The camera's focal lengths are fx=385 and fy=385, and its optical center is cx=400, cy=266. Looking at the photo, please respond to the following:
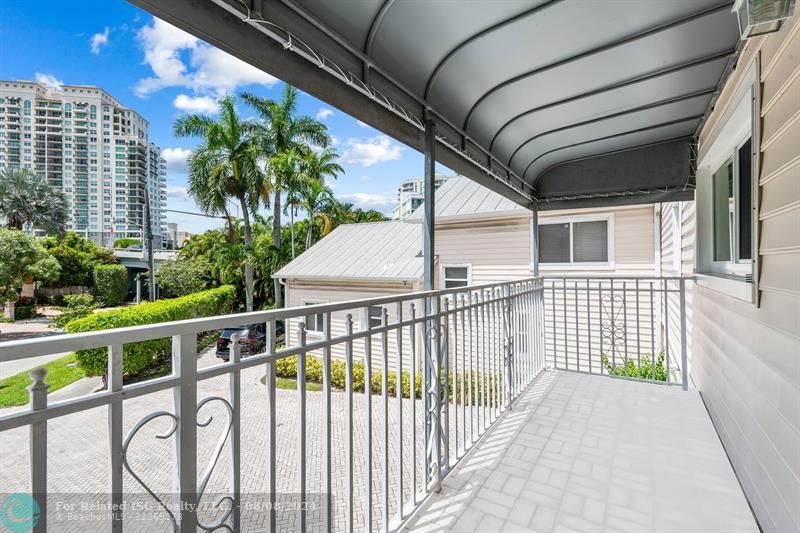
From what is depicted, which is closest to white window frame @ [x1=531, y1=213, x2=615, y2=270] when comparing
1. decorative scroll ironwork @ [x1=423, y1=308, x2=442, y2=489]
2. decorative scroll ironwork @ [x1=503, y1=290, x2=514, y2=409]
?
decorative scroll ironwork @ [x1=503, y1=290, x2=514, y2=409]

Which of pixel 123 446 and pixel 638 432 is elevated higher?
pixel 123 446

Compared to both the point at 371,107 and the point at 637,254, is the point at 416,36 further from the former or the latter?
the point at 637,254

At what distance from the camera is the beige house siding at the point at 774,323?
1391mm

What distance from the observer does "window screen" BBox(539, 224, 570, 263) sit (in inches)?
321

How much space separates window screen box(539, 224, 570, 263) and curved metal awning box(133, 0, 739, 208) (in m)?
4.65

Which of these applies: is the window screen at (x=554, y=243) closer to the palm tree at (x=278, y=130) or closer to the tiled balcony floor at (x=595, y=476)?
the tiled balcony floor at (x=595, y=476)

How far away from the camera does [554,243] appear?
8.28 meters

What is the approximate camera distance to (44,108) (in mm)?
37562

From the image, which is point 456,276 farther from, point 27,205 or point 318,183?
point 27,205

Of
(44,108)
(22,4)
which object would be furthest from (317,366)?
(22,4)

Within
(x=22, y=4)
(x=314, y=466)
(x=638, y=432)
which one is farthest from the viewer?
(x=22, y=4)

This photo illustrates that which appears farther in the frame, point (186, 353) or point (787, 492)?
point (787, 492)

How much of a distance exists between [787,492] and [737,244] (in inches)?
67.2

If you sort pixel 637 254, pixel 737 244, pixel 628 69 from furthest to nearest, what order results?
pixel 637 254
pixel 737 244
pixel 628 69
